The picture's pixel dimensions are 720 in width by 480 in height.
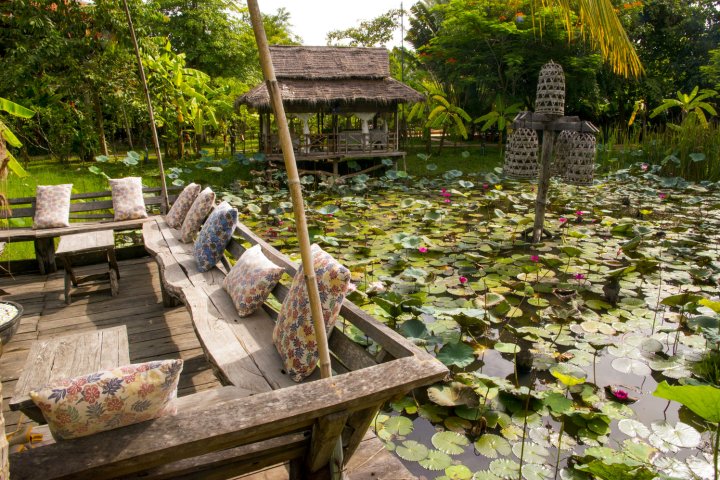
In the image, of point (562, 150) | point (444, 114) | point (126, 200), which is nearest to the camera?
point (562, 150)

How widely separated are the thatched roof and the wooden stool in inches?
335

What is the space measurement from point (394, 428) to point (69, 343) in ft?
5.65

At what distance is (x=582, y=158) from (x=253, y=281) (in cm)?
360

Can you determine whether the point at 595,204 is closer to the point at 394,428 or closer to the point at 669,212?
the point at 669,212

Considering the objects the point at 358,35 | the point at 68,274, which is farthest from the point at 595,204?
the point at 358,35

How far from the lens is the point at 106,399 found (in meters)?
1.33

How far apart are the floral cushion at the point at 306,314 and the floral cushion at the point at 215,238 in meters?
1.51

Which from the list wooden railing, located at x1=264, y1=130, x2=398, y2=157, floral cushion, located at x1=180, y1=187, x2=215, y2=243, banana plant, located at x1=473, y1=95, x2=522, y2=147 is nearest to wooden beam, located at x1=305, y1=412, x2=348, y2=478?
floral cushion, located at x1=180, y1=187, x2=215, y2=243

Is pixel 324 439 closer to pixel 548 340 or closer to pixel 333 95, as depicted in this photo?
pixel 548 340

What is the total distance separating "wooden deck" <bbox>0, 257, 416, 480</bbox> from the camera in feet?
6.70

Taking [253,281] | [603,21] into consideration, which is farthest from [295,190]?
[253,281]

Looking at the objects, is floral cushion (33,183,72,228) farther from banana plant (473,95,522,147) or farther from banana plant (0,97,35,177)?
banana plant (473,95,522,147)

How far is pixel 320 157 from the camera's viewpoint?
12.5m

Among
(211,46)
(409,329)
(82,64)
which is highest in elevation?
(211,46)
